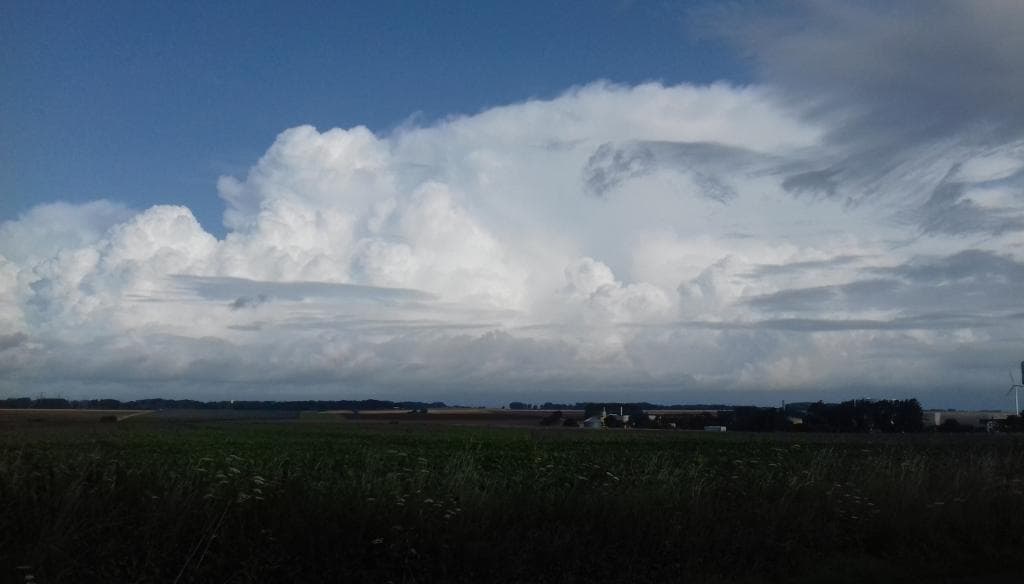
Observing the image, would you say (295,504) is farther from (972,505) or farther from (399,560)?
(972,505)

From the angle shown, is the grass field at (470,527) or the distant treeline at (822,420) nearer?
the grass field at (470,527)

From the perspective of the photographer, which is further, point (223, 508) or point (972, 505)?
point (972, 505)

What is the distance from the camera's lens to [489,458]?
37.1 m

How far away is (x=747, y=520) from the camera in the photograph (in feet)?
39.8

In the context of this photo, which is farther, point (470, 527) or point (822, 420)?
point (822, 420)

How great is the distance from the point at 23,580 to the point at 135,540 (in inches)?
43.8

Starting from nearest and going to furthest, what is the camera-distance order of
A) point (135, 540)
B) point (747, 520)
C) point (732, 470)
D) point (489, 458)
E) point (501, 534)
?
point (135, 540) → point (501, 534) → point (747, 520) → point (732, 470) → point (489, 458)

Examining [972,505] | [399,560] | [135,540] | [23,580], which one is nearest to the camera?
[23,580]

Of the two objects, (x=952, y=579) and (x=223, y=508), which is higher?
(x=223, y=508)

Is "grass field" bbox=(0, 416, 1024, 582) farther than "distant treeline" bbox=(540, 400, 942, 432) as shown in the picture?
No

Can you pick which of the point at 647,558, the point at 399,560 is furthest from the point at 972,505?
the point at 399,560

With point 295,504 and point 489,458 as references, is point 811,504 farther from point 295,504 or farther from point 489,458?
point 489,458

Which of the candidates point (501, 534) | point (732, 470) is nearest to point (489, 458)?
point (732, 470)

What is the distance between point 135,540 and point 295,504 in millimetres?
1644
